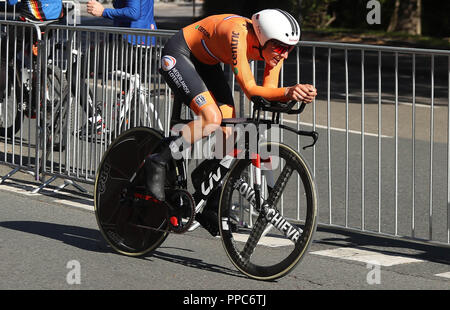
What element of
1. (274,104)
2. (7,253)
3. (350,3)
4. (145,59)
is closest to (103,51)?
(145,59)

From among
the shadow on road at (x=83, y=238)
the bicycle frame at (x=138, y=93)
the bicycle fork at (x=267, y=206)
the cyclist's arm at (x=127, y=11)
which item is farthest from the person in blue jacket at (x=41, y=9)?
the bicycle fork at (x=267, y=206)

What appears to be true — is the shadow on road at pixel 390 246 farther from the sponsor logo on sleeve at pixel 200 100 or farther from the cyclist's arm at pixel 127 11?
the cyclist's arm at pixel 127 11

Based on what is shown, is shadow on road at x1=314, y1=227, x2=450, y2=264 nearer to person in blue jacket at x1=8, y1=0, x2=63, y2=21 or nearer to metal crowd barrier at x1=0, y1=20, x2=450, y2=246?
metal crowd barrier at x1=0, y1=20, x2=450, y2=246

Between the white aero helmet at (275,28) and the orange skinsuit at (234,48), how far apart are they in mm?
116

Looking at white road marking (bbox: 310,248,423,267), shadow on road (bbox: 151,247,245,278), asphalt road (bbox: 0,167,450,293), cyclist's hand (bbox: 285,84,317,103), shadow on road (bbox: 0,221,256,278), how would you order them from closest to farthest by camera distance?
cyclist's hand (bbox: 285,84,317,103) < asphalt road (bbox: 0,167,450,293) < shadow on road (bbox: 151,247,245,278) < shadow on road (bbox: 0,221,256,278) < white road marking (bbox: 310,248,423,267)

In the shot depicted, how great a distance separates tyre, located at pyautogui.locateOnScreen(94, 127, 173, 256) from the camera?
6578 mm

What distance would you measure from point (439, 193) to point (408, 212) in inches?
27.5

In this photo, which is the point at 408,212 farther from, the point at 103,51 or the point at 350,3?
the point at 350,3

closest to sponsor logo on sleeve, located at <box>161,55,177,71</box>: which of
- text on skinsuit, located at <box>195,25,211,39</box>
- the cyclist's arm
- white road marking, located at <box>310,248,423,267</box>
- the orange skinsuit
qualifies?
the orange skinsuit

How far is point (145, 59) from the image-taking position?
27.6 ft

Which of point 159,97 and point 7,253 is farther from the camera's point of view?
point 159,97

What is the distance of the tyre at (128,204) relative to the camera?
21.6 feet

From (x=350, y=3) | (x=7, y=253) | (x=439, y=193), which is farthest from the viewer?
(x=350, y=3)

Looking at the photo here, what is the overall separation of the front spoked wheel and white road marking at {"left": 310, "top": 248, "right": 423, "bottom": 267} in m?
0.64
